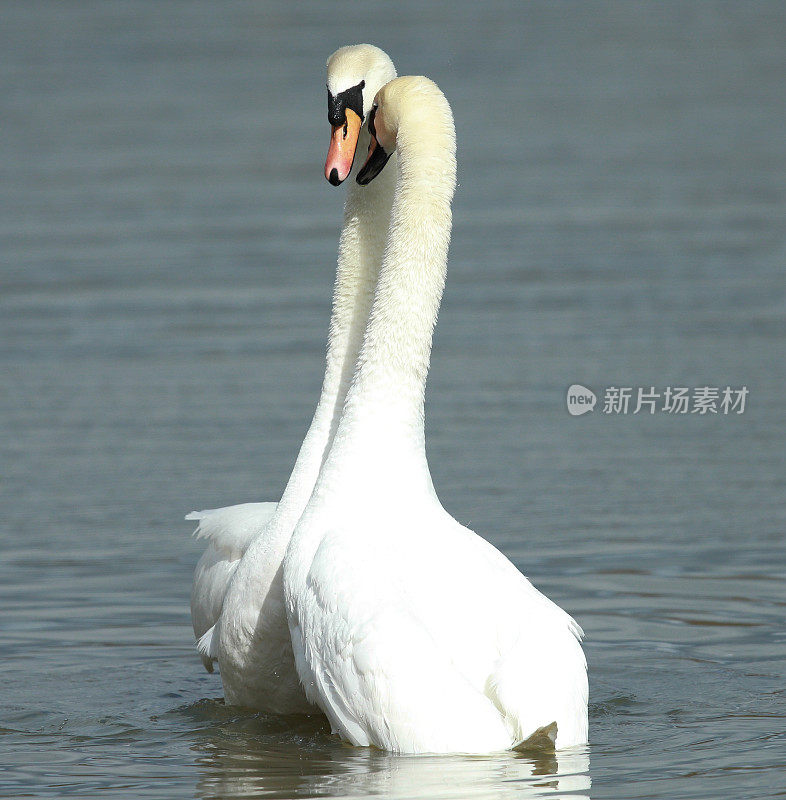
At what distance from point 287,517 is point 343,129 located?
1651 mm

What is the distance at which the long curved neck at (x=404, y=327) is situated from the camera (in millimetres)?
7148

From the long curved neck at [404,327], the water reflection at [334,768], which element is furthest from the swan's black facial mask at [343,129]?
the water reflection at [334,768]

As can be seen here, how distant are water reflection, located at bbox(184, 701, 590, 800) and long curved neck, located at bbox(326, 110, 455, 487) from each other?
1.15 m

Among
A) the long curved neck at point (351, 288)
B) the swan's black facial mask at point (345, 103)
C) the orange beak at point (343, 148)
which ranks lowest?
the long curved neck at point (351, 288)

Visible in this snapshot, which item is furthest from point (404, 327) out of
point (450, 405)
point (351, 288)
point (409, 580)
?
point (450, 405)

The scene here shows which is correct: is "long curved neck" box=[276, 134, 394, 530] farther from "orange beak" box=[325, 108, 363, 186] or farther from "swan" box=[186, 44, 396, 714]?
"orange beak" box=[325, 108, 363, 186]

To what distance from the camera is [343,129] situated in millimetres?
7598

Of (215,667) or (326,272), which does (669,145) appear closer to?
(326,272)

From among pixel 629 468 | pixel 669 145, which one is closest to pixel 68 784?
pixel 629 468

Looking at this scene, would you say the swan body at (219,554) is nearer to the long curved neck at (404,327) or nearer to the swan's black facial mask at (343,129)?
the long curved neck at (404,327)

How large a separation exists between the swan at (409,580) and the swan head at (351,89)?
12 centimetres

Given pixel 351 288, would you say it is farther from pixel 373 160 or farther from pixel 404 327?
pixel 404 327

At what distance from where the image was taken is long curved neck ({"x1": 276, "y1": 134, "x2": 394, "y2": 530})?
787 cm

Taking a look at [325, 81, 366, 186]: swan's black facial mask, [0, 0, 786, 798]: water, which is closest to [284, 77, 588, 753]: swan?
[325, 81, 366, 186]: swan's black facial mask
